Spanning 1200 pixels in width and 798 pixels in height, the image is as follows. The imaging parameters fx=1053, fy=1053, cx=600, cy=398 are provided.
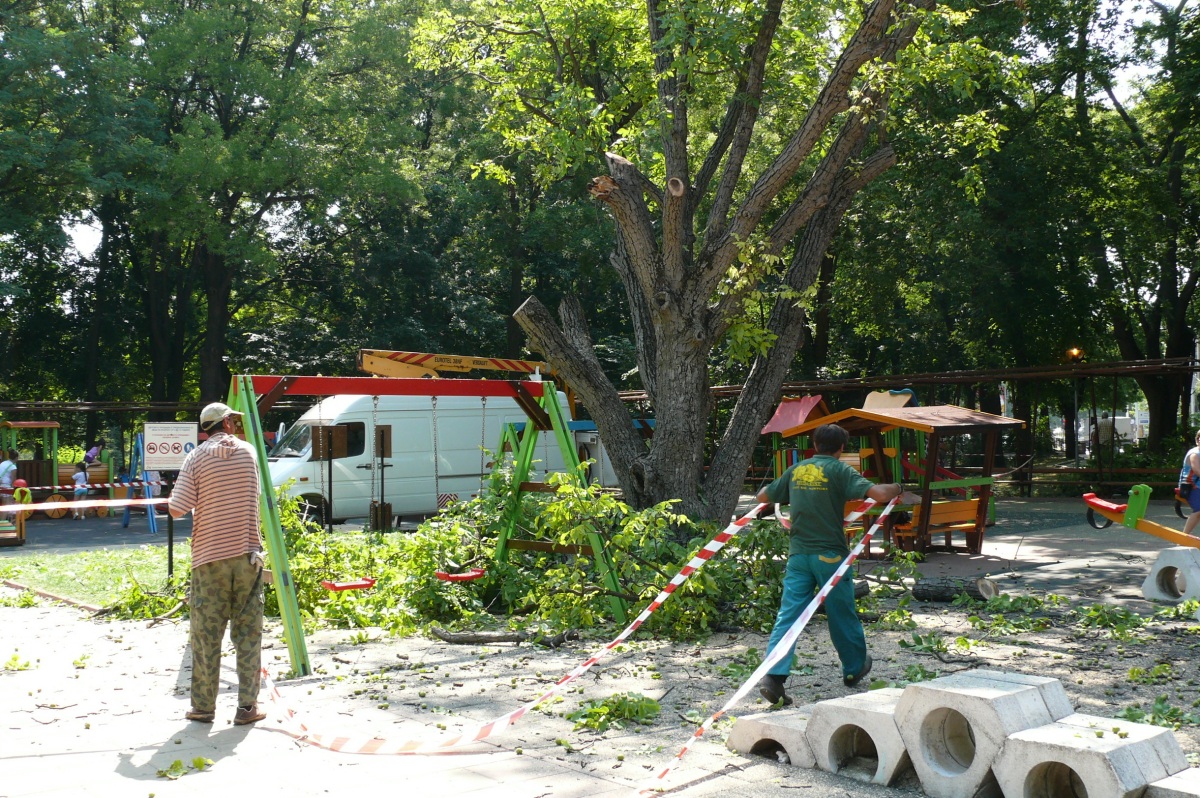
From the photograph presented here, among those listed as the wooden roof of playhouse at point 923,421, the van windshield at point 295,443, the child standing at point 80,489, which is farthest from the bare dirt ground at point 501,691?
the child standing at point 80,489

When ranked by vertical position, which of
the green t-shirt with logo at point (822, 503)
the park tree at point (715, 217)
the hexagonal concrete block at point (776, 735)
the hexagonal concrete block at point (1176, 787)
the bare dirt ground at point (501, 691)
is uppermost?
the park tree at point (715, 217)

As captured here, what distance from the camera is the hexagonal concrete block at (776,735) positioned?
5.00m

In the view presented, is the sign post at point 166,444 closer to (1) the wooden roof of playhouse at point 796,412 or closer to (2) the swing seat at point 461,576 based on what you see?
(2) the swing seat at point 461,576

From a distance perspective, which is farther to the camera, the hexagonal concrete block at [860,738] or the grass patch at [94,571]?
the grass patch at [94,571]

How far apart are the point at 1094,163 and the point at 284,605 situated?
21.8 meters

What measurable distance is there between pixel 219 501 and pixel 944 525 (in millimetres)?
9699

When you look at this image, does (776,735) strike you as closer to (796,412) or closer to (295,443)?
(295,443)

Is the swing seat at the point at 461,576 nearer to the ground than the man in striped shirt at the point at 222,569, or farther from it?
nearer to the ground

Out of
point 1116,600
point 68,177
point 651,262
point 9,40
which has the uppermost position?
point 9,40

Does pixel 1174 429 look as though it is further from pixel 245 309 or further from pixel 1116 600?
pixel 245 309

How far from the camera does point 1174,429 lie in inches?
1032

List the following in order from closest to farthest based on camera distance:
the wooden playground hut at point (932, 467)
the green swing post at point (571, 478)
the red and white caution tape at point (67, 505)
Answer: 1. the green swing post at point (571, 478)
2. the red and white caution tape at point (67, 505)
3. the wooden playground hut at point (932, 467)

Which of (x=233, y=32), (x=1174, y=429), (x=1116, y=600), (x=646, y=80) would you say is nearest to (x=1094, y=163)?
(x=1174, y=429)

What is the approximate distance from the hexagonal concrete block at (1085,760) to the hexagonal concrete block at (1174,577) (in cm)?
571
